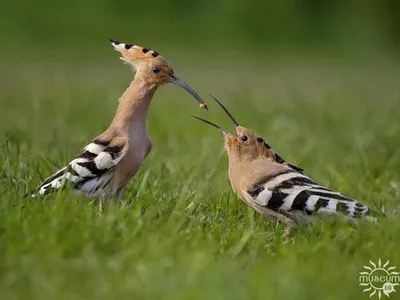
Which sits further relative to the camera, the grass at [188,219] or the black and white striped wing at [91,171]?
the black and white striped wing at [91,171]

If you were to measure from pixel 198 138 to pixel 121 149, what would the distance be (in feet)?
10.1

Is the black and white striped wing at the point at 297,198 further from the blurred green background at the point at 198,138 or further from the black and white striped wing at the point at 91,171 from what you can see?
the black and white striped wing at the point at 91,171

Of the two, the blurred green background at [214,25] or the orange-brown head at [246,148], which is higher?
the orange-brown head at [246,148]

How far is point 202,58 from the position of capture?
13.1 metres

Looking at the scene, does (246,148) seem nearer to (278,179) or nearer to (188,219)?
(278,179)

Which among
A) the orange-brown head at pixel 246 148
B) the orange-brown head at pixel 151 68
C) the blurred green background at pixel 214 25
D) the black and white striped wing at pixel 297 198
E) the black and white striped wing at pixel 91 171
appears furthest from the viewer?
the blurred green background at pixel 214 25

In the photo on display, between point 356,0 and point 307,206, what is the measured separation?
10108mm

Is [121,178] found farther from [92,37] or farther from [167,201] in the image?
[92,37]

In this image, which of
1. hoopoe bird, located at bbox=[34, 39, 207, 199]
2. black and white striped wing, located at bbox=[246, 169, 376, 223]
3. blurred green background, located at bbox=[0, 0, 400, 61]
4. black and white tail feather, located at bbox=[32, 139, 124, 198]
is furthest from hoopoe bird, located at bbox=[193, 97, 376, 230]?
blurred green background, located at bbox=[0, 0, 400, 61]

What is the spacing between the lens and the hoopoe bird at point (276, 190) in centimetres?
397

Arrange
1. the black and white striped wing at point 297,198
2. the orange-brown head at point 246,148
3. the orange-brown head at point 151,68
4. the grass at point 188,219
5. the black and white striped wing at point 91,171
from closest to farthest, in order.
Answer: the grass at point 188,219
the black and white striped wing at point 297,198
the black and white striped wing at point 91,171
the orange-brown head at point 151,68
the orange-brown head at point 246,148

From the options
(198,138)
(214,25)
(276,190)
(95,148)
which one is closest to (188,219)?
(276,190)

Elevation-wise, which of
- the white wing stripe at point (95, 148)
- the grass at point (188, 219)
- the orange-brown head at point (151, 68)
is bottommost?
the grass at point (188, 219)

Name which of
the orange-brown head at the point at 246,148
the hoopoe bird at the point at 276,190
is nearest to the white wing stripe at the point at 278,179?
the hoopoe bird at the point at 276,190
